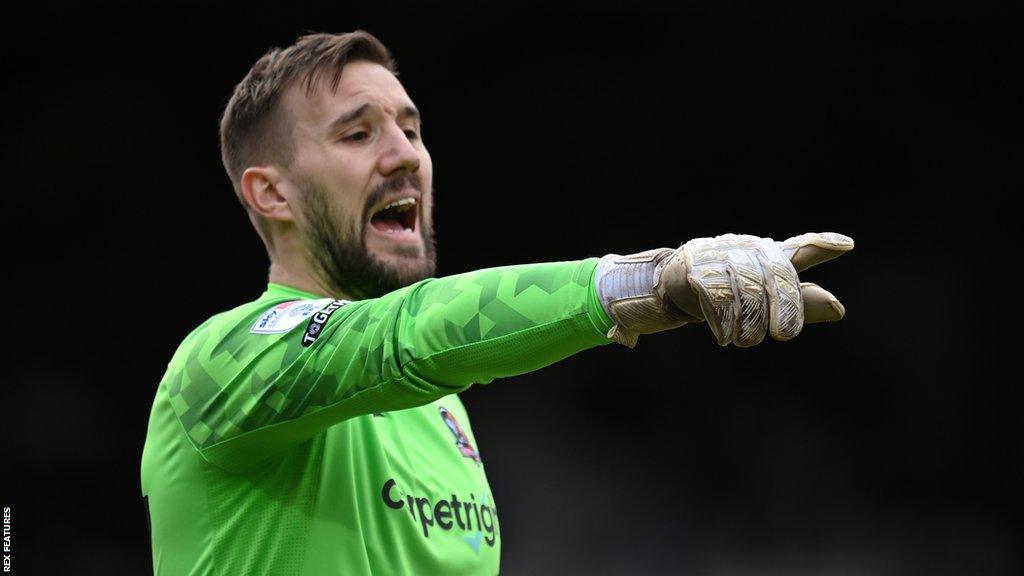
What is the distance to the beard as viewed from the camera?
7.67ft

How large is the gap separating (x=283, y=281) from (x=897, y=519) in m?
4.20

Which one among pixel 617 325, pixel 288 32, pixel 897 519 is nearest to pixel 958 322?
pixel 897 519

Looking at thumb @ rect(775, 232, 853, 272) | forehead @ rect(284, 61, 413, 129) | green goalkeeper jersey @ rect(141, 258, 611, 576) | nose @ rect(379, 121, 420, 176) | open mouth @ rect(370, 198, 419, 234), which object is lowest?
green goalkeeper jersey @ rect(141, 258, 611, 576)

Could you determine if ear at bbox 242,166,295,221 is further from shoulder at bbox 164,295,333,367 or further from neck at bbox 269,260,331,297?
shoulder at bbox 164,295,333,367

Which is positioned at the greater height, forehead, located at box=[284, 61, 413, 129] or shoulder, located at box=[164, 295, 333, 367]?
forehead, located at box=[284, 61, 413, 129]

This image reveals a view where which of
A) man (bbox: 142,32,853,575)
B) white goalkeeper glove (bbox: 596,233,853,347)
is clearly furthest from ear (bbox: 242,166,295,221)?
white goalkeeper glove (bbox: 596,233,853,347)

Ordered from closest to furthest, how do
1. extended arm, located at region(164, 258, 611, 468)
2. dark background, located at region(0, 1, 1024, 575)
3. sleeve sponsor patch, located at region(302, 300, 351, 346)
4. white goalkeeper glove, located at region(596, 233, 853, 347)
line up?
white goalkeeper glove, located at region(596, 233, 853, 347) < extended arm, located at region(164, 258, 611, 468) < sleeve sponsor patch, located at region(302, 300, 351, 346) < dark background, located at region(0, 1, 1024, 575)

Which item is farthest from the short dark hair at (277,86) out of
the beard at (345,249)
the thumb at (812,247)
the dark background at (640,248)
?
the dark background at (640,248)

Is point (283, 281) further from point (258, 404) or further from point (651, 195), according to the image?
point (651, 195)

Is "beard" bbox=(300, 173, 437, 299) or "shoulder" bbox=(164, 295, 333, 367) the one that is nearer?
"shoulder" bbox=(164, 295, 333, 367)

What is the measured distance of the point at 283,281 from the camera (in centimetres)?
240

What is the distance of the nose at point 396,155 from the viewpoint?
93.3 inches

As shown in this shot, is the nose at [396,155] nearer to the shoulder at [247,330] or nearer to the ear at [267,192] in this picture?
the ear at [267,192]

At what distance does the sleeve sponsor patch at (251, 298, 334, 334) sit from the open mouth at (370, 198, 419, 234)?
2.04 feet
